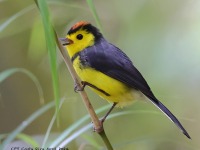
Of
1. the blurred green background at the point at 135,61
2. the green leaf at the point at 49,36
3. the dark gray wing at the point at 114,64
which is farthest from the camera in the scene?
the blurred green background at the point at 135,61

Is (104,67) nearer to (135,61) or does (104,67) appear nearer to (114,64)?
(114,64)

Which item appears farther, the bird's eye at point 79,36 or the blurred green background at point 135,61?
the blurred green background at point 135,61

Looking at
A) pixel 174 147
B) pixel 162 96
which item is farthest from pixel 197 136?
pixel 162 96

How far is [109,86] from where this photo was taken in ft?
4.00

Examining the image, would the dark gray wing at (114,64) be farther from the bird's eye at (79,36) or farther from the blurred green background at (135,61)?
the blurred green background at (135,61)

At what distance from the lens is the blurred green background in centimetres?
172

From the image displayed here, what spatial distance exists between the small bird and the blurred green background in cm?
31

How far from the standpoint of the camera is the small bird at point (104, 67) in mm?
1178

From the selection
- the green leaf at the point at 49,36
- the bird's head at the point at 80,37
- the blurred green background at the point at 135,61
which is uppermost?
the green leaf at the point at 49,36

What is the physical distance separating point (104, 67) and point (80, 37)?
0.36 feet

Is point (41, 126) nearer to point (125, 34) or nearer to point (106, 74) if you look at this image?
point (125, 34)

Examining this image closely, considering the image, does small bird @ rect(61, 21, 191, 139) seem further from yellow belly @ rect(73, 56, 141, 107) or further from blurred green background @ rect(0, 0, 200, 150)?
blurred green background @ rect(0, 0, 200, 150)

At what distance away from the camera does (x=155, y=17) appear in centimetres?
198

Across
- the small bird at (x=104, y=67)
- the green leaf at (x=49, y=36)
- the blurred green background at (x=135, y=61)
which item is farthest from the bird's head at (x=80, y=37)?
the green leaf at (x=49, y=36)
